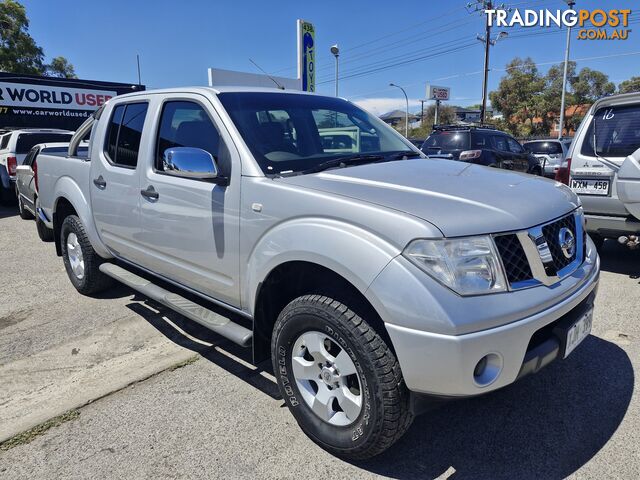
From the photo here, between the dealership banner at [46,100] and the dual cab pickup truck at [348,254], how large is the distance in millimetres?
17654

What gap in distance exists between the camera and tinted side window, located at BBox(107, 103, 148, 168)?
12.4 ft

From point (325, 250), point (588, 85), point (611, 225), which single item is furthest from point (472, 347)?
point (588, 85)

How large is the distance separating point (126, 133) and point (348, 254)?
270 cm

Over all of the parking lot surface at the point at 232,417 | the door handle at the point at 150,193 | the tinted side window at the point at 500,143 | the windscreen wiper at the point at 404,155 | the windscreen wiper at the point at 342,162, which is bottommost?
the parking lot surface at the point at 232,417

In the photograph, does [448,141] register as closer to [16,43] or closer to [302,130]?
[302,130]

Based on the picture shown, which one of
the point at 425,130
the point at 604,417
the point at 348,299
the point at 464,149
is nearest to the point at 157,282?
the point at 348,299

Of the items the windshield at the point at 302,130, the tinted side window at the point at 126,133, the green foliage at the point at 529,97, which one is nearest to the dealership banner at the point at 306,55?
the tinted side window at the point at 126,133

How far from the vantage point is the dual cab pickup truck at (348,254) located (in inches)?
78.8

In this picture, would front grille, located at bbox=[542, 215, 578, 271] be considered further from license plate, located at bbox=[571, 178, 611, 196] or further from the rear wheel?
the rear wheel

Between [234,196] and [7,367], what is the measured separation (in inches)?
90.9

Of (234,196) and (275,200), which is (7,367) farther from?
(275,200)

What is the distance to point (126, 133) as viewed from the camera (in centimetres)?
398

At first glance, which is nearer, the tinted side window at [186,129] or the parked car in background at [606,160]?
the tinted side window at [186,129]

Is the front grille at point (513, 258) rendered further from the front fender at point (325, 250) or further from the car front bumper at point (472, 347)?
the front fender at point (325, 250)
